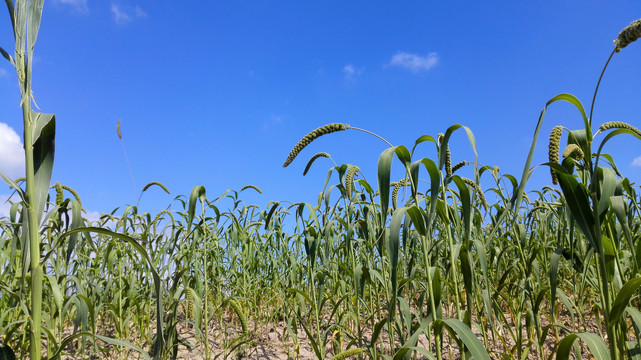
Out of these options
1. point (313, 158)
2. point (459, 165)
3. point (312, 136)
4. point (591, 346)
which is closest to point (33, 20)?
point (312, 136)

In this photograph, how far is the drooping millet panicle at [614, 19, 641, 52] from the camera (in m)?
1.09

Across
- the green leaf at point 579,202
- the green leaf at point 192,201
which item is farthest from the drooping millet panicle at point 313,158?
the green leaf at point 579,202

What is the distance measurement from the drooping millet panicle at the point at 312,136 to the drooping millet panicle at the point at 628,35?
96 cm

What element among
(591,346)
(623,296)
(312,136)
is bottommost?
(591,346)

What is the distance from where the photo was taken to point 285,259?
414 centimetres

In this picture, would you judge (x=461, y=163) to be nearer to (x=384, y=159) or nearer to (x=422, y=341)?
Result: (x=384, y=159)

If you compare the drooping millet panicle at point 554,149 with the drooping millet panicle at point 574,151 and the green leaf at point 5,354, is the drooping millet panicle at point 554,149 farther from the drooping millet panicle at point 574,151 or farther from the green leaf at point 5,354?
the green leaf at point 5,354

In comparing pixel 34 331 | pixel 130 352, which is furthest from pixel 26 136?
pixel 130 352

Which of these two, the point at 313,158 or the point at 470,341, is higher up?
the point at 313,158

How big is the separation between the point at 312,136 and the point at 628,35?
1.19 m

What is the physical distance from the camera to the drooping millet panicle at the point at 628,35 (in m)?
1.09

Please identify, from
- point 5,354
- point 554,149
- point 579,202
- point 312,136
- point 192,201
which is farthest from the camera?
point 192,201

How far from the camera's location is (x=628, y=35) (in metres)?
1.11

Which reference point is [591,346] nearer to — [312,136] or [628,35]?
[628,35]
